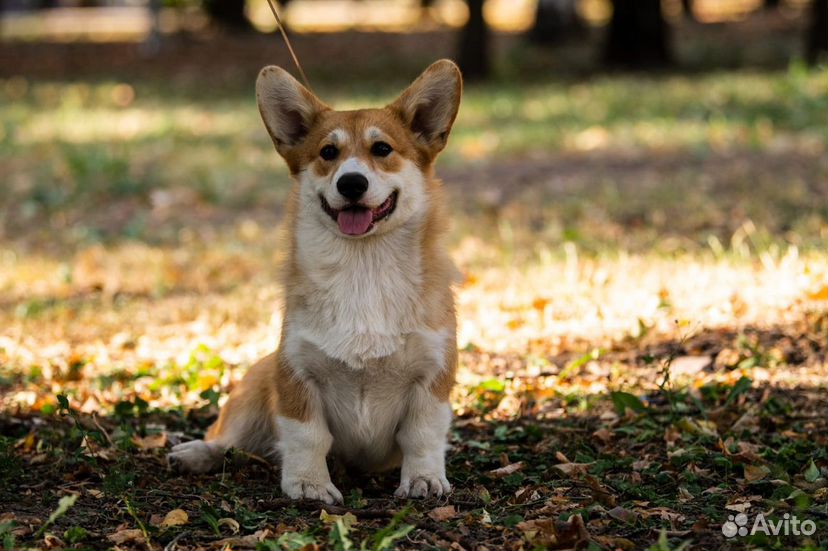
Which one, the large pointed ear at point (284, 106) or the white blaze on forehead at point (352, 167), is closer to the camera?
the white blaze on forehead at point (352, 167)

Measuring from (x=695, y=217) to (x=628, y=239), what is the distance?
0.71 meters

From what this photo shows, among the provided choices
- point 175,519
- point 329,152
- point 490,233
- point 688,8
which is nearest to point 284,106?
point 329,152

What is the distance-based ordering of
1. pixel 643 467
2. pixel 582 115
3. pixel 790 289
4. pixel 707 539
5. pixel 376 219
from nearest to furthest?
pixel 707 539 < pixel 376 219 < pixel 643 467 < pixel 790 289 < pixel 582 115

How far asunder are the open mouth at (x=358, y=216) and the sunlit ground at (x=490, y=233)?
5.10 ft

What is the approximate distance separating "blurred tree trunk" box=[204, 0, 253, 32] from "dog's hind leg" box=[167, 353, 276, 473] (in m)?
21.9

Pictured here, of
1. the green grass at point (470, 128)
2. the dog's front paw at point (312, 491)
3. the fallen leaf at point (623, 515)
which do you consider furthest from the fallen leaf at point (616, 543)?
the green grass at point (470, 128)

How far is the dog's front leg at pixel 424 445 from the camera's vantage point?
4141mm

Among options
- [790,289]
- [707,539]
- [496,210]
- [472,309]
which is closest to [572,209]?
[496,210]

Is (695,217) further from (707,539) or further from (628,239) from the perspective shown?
(707,539)

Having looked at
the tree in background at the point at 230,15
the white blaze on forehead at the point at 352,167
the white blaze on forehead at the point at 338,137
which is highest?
the tree in background at the point at 230,15

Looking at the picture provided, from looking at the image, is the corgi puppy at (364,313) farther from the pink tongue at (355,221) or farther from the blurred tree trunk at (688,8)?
the blurred tree trunk at (688,8)

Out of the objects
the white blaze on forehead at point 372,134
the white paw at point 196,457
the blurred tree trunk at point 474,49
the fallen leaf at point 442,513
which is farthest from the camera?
the blurred tree trunk at point 474,49

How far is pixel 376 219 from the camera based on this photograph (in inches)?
163

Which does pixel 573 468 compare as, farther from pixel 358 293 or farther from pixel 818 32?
pixel 818 32
